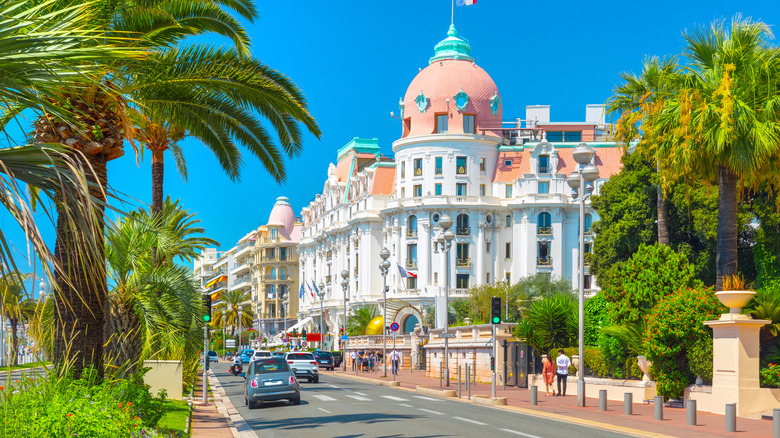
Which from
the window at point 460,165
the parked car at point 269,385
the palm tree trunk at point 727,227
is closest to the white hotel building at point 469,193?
Result: the window at point 460,165

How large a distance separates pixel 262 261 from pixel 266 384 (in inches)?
4629

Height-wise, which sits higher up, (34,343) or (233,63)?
(233,63)

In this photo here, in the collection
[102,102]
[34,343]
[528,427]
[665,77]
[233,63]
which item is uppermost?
[665,77]

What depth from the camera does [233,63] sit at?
15.7 meters

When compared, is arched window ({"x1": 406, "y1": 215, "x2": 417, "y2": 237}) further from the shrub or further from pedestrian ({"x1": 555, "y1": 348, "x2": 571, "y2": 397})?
the shrub

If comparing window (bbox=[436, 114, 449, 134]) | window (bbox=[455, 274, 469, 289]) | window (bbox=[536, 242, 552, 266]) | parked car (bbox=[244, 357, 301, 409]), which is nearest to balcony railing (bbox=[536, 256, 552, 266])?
window (bbox=[536, 242, 552, 266])

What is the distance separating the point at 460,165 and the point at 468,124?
14.9 ft

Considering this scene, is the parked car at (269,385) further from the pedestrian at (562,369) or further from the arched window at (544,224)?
the arched window at (544,224)

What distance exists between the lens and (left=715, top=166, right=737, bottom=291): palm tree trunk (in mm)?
24906

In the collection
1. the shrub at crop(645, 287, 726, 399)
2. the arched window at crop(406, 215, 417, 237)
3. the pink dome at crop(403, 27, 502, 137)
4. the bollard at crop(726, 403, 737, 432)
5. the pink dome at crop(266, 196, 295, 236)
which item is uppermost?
the pink dome at crop(403, 27, 502, 137)

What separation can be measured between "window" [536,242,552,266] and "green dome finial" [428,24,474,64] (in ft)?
67.8

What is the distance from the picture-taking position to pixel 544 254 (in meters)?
84.9

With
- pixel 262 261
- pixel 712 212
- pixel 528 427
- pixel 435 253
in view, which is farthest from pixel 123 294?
pixel 262 261

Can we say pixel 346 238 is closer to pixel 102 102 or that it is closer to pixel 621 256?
pixel 621 256
